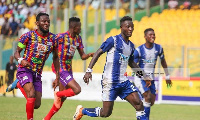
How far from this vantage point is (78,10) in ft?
100

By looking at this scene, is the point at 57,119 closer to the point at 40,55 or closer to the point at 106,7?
the point at 40,55

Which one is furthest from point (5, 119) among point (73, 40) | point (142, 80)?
point (142, 80)

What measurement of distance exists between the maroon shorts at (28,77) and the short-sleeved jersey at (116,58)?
1570mm

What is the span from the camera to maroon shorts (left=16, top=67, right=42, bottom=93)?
10852 mm

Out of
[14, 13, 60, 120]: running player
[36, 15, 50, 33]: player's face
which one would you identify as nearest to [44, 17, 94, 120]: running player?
[14, 13, 60, 120]: running player

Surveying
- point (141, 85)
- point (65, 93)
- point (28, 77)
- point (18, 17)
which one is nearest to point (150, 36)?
point (141, 85)

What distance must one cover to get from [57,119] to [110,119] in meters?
1.58

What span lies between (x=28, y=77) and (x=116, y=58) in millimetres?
1971

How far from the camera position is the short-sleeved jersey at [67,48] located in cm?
1352

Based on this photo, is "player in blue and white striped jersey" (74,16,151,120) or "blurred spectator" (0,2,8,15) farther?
"blurred spectator" (0,2,8,15)

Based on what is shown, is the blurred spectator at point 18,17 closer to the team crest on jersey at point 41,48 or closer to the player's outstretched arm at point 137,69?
the player's outstretched arm at point 137,69

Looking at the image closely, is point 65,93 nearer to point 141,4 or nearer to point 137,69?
point 137,69

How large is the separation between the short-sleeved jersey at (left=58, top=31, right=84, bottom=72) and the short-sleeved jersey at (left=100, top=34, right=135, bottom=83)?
3135 mm

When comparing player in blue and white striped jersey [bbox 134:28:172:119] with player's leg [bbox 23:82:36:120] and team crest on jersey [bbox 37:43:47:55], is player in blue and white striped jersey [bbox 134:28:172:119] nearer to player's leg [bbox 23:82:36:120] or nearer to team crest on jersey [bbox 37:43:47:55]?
team crest on jersey [bbox 37:43:47:55]
